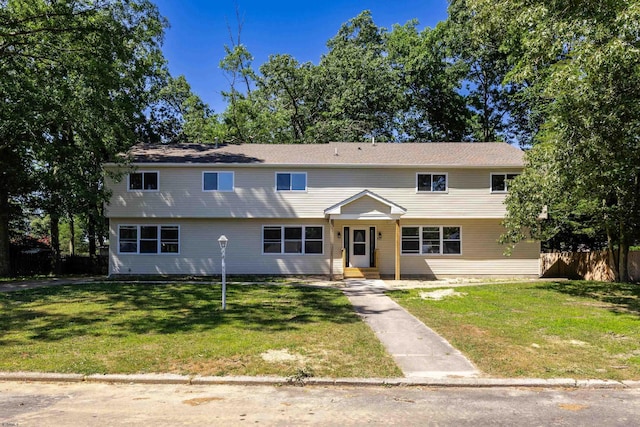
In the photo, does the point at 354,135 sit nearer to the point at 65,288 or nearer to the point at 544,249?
the point at 544,249

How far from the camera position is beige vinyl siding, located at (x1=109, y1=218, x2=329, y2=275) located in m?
20.2

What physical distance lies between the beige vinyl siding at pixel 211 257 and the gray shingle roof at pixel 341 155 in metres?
2.95

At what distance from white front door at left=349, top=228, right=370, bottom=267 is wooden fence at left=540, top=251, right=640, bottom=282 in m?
8.54

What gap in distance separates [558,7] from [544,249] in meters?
23.5

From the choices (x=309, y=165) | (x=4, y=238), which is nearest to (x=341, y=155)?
Result: (x=309, y=165)

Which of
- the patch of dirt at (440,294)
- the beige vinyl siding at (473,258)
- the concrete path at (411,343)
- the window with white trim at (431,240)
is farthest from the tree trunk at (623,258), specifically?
the concrete path at (411,343)

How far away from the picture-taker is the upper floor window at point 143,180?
20047 millimetres

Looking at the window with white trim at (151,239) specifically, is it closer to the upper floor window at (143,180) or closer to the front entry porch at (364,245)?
the upper floor window at (143,180)

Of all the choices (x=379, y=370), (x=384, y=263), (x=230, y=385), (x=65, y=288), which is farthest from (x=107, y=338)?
(x=384, y=263)

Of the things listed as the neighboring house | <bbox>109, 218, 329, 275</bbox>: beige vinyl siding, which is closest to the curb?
the neighboring house

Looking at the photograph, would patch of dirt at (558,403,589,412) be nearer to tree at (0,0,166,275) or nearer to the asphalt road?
the asphalt road

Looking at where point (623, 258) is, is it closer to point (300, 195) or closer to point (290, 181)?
point (300, 195)

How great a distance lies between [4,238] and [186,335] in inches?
675

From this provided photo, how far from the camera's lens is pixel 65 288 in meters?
15.5
